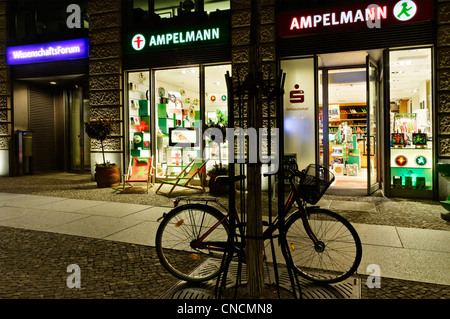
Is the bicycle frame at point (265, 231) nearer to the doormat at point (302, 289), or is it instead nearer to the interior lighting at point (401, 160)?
the doormat at point (302, 289)

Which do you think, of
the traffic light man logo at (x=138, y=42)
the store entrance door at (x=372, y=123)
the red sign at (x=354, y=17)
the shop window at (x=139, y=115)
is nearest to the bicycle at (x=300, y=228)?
the store entrance door at (x=372, y=123)

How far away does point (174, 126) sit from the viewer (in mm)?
10758

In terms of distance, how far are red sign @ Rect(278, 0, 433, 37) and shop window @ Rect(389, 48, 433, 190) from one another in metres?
0.75

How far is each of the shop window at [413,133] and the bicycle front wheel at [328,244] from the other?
16.1ft

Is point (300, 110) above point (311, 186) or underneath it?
above

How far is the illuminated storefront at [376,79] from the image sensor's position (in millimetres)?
7695

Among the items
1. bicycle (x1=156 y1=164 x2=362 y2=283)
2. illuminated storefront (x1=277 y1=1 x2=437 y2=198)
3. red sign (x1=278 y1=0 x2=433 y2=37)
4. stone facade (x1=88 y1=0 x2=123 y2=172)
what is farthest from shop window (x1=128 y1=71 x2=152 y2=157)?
bicycle (x1=156 y1=164 x2=362 y2=283)

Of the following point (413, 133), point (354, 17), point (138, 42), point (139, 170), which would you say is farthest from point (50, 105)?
point (413, 133)

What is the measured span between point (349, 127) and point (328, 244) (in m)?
9.38

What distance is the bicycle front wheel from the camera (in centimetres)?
327

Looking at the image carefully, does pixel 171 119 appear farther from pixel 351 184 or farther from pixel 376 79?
pixel 376 79

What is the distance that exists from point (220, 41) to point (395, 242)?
22.3 ft

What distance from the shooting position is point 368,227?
5285 millimetres
